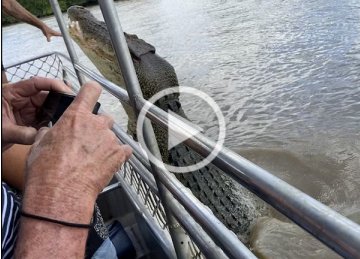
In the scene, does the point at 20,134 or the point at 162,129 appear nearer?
the point at 20,134

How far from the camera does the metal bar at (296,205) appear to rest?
1.46 feet

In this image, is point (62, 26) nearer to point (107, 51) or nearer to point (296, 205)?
point (296, 205)

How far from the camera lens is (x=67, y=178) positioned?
71 centimetres

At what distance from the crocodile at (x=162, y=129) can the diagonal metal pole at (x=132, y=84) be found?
3.16ft

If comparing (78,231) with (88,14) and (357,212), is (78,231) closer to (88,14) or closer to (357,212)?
(357,212)

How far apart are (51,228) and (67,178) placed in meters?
0.09

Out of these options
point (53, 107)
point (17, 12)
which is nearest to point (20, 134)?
point (53, 107)

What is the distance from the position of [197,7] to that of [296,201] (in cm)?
1421

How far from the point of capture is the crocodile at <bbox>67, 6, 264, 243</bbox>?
2758mm

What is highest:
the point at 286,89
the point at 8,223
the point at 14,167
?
the point at 8,223

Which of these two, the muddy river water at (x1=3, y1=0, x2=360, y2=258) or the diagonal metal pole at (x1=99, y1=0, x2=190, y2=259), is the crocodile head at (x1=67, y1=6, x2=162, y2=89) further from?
the diagonal metal pole at (x1=99, y1=0, x2=190, y2=259)

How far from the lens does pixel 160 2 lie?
57.3 feet

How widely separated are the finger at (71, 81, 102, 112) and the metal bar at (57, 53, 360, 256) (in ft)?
0.82

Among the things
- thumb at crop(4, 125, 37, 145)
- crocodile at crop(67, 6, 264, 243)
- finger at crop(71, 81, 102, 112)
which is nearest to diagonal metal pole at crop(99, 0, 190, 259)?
finger at crop(71, 81, 102, 112)
